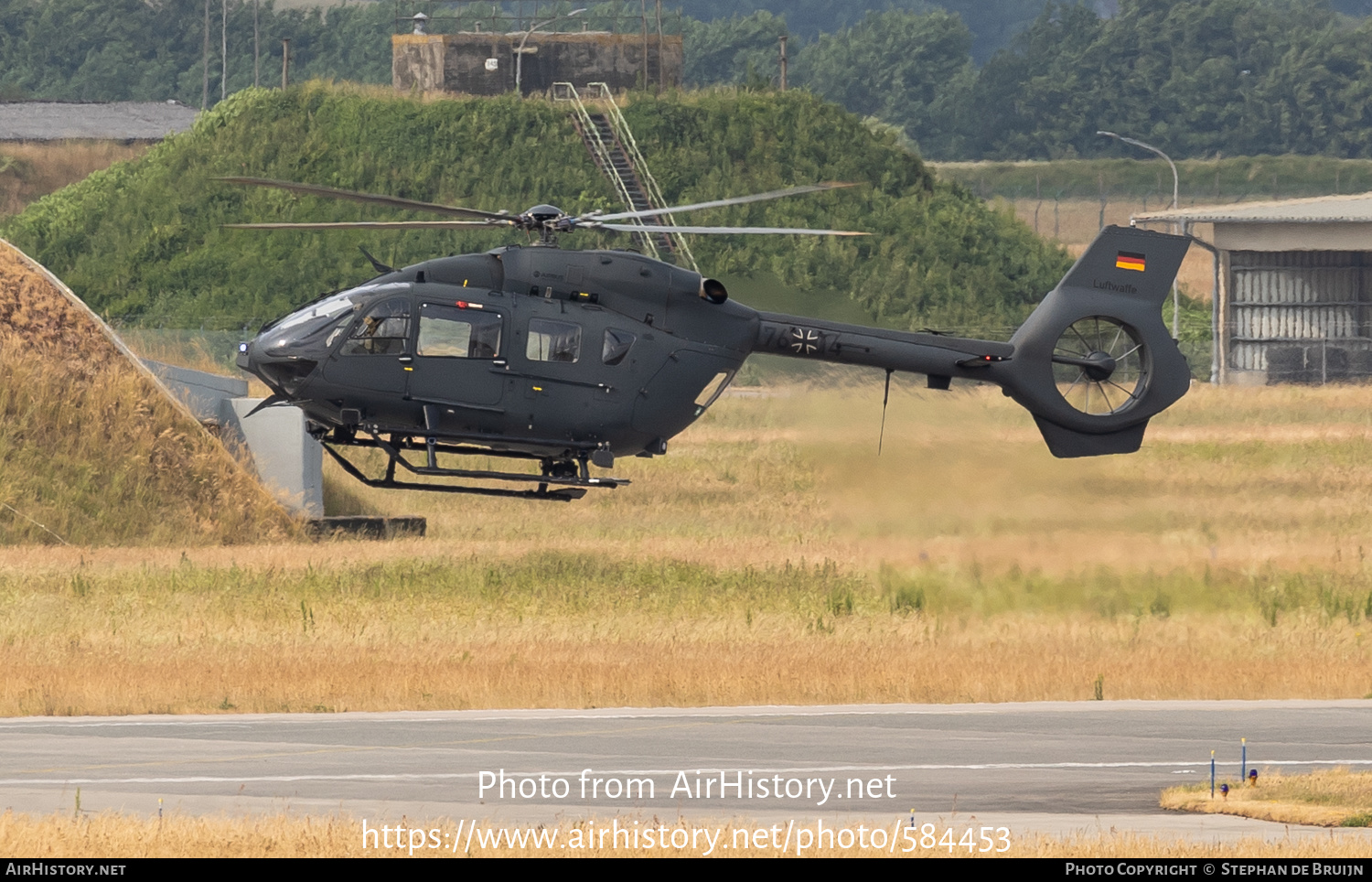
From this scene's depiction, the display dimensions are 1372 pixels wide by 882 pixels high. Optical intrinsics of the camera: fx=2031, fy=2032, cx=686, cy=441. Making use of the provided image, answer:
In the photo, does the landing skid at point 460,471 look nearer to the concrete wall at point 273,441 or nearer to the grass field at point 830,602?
the grass field at point 830,602

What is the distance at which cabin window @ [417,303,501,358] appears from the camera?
25.7 metres

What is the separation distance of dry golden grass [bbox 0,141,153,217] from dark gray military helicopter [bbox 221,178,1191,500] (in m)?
72.8

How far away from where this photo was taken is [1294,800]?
16062 millimetres

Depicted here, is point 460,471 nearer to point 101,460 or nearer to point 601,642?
point 601,642

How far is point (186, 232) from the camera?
74125 millimetres

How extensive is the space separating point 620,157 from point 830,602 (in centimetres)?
4830

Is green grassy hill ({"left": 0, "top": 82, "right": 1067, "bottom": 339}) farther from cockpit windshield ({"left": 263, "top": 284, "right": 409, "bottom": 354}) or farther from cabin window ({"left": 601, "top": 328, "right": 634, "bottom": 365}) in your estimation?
cabin window ({"left": 601, "top": 328, "right": 634, "bottom": 365})

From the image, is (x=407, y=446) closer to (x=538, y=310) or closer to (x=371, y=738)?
(x=538, y=310)

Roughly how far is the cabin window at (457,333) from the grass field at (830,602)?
3.69 metres

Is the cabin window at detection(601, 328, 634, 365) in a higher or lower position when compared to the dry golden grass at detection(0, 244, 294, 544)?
higher

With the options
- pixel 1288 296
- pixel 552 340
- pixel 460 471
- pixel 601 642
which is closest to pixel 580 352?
pixel 552 340

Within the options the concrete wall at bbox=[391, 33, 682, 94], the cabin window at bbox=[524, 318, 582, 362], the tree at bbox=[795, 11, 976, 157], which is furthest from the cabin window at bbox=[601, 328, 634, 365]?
the tree at bbox=[795, 11, 976, 157]

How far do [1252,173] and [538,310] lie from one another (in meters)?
109
